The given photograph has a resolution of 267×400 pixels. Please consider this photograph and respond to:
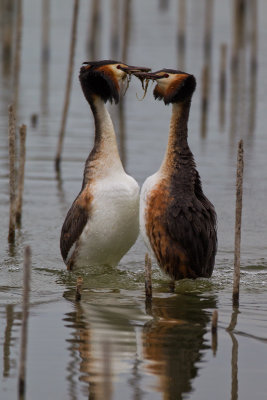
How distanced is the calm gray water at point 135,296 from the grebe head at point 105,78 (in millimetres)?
1758

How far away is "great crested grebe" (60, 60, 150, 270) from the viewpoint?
8.70 m

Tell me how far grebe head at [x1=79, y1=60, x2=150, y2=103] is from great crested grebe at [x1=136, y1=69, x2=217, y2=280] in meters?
0.28

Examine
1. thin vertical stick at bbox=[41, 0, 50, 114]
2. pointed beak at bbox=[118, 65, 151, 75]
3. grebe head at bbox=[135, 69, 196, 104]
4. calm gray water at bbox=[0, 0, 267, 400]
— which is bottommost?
calm gray water at bbox=[0, 0, 267, 400]

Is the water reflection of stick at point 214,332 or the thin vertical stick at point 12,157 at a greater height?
the thin vertical stick at point 12,157

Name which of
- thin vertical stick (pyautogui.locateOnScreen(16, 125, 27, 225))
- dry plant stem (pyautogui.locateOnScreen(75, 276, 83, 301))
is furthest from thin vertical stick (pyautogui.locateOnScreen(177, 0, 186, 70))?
dry plant stem (pyautogui.locateOnScreen(75, 276, 83, 301))

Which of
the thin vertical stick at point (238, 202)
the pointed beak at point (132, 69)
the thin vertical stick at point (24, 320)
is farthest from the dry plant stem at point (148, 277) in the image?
the thin vertical stick at point (24, 320)

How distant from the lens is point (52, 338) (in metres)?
7.09

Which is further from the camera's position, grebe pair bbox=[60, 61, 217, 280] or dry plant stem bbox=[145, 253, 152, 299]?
grebe pair bbox=[60, 61, 217, 280]

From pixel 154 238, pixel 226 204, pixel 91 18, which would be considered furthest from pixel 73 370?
pixel 91 18

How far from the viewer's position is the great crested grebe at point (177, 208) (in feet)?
27.3

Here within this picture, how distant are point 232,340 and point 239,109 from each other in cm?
1348

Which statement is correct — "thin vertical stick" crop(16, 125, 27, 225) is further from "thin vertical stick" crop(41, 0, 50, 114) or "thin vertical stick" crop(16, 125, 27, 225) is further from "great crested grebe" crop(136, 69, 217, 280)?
"thin vertical stick" crop(41, 0, 50, 114)

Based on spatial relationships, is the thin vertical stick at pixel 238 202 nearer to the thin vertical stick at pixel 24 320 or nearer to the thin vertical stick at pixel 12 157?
the thin vertical stick at pixel 24 320

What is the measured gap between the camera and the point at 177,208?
326 inches
